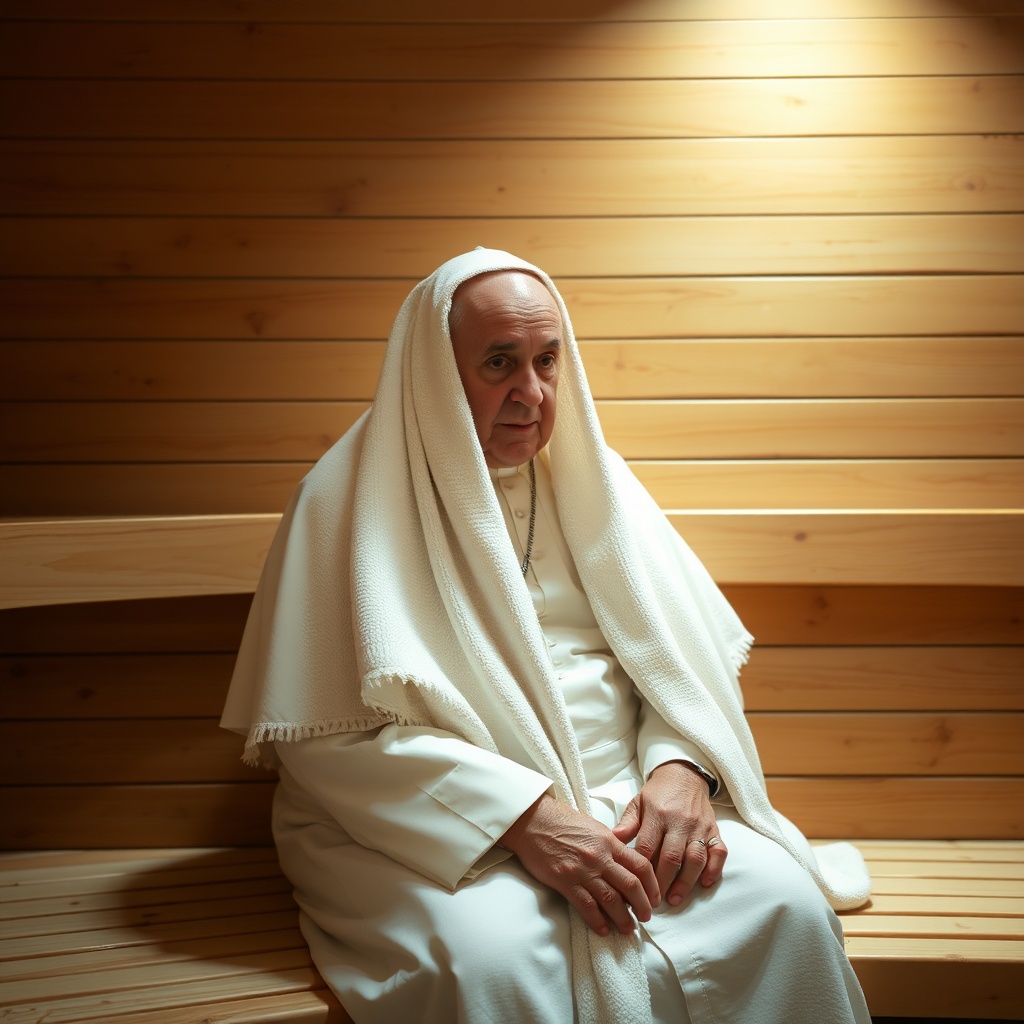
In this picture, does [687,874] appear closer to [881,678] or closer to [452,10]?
[881,678]

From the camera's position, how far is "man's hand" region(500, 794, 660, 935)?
5.41 feet

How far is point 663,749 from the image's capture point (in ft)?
6.44

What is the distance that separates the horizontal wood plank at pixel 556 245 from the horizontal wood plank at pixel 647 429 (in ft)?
1.19

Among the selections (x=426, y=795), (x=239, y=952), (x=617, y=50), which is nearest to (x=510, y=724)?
(x=426, y=795)

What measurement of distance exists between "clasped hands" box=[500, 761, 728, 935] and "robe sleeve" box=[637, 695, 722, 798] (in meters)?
0.10

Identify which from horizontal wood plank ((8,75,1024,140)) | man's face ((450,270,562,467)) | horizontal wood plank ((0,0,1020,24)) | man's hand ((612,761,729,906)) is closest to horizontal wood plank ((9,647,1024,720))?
man's hand ((612,761,729,906))

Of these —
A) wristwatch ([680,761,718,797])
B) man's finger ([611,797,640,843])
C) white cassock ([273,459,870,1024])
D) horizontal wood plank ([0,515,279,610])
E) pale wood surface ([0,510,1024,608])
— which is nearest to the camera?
white cassock ([273,459,870,1024])

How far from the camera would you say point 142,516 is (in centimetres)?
257

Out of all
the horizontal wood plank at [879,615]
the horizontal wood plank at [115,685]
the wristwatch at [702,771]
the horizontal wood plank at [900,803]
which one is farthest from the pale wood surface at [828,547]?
the wristwatch at [702,771]

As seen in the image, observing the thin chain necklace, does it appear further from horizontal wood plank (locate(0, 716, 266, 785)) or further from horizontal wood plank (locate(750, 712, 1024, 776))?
horizontal wood plank (locate(0, 716, 266, 785))

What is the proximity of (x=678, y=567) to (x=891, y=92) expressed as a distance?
4.83 feet

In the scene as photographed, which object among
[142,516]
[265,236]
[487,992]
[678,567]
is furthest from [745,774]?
[265,236]

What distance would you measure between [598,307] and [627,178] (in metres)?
0.36

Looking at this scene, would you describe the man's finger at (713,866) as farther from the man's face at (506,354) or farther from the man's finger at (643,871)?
the man's face at (506,354)
